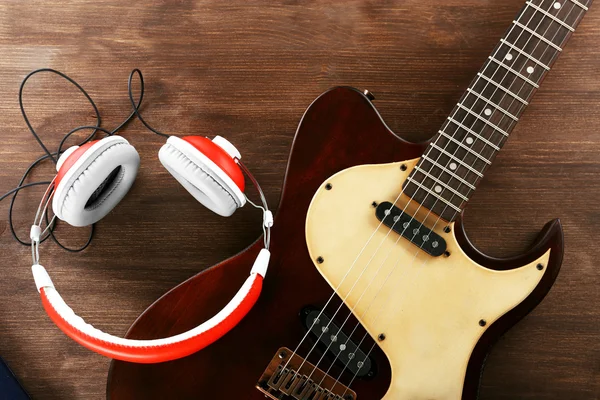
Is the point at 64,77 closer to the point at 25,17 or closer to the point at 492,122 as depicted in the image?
the point at 25,17

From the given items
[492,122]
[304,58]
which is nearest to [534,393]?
[492,122]

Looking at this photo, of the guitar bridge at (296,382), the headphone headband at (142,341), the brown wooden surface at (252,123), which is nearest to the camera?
the headphone headband at (142,341)

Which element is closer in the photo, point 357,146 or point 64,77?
point 357,146

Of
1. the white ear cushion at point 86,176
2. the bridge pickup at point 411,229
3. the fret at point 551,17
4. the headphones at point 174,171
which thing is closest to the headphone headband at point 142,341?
the headphones at point 174,171

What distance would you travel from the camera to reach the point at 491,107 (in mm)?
968

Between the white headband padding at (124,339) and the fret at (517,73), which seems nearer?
the white headband padding at (124,339)

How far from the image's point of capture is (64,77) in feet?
3.85

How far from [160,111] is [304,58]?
0.35 metres

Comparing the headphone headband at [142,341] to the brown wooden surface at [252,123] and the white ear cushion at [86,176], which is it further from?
the brown wooden surface at [252,123]

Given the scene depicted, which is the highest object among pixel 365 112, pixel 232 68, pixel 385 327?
pixel 365 112

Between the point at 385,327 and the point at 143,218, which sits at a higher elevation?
the point at 385,327

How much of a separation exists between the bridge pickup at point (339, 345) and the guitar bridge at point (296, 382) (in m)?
0.04

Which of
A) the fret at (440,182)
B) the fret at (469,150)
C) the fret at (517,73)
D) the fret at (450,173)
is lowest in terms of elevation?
the fret at (440,182)

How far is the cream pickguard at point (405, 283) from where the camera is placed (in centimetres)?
96
